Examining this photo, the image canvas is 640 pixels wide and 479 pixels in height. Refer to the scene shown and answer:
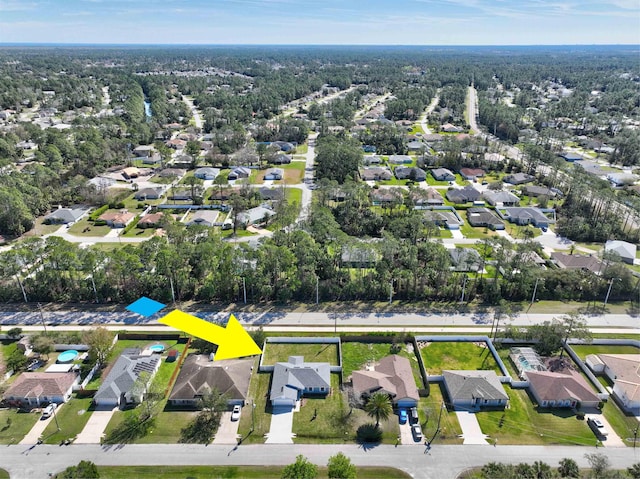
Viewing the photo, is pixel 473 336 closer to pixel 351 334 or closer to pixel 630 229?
pixel 351 334

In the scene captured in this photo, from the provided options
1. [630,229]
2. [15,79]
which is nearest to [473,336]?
[630,229]

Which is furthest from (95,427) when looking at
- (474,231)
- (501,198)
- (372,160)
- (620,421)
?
(372,160)

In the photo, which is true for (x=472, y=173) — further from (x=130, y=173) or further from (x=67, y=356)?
(x=67, y=356)

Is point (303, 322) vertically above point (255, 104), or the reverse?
point (255, 104)

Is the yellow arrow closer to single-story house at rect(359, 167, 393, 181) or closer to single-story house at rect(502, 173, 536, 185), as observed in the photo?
single-story house at rect(359, 167, 393, 181)

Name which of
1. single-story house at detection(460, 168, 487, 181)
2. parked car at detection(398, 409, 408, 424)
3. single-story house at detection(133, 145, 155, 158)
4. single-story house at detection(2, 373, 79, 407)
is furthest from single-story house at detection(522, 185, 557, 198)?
single-story house at detection(133, 145, 155, 158)

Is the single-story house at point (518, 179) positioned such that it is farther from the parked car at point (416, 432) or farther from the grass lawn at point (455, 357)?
the parked car at point (416, 432)
